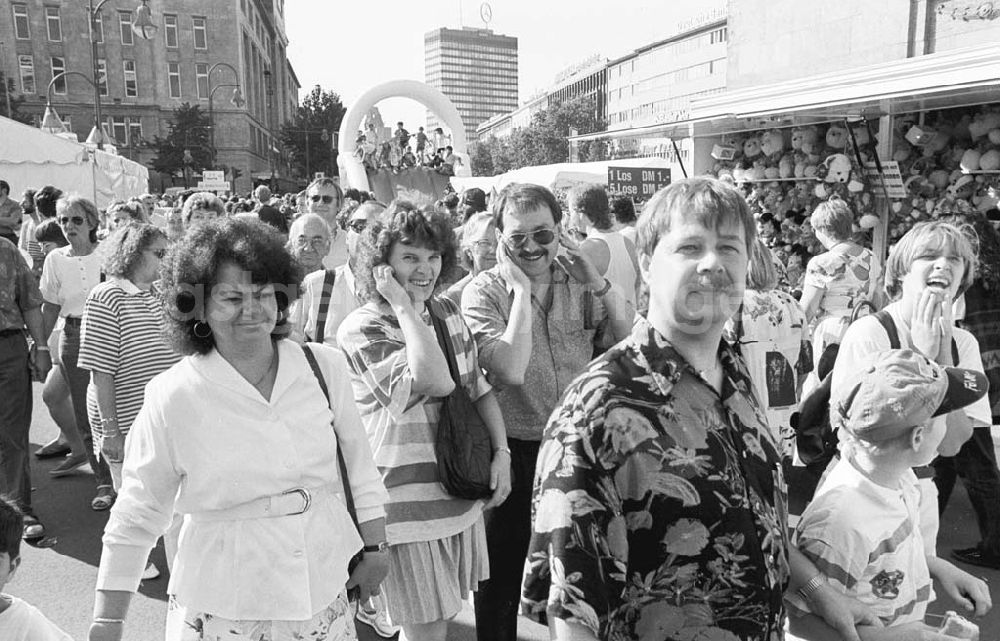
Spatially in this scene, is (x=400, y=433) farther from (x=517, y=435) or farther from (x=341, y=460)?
(x=517, y=435)

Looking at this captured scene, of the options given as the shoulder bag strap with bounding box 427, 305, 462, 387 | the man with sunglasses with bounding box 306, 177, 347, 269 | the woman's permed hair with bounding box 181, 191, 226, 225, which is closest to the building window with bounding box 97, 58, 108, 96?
the man with sunglasses with bounding box 306, 177, 347, 269

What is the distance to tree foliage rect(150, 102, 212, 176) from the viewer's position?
52.9m

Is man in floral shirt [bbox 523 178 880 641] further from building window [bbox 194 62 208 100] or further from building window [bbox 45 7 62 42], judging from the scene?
building window [bbox 45 7 62 42]

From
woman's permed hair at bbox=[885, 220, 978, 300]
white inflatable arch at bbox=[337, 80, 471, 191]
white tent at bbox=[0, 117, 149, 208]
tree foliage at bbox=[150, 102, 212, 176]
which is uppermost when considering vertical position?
tree foliage at bbox=[150, 102, 212, 176]

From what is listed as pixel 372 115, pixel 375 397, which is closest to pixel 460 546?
pixel 375 397

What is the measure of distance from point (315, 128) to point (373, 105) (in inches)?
1618

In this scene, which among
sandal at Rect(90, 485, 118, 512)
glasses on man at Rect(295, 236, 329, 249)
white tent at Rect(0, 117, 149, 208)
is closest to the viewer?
glasses on man at Rect(295, 236, 329, 249)

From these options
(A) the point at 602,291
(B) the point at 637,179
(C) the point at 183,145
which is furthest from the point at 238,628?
(C) the point at 183,145

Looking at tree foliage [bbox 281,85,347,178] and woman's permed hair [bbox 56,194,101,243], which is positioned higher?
tree foliage [bbox 281,85,347,178]

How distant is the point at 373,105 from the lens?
2484 cm

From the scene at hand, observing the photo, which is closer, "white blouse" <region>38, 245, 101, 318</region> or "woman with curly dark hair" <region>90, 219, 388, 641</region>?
"woman with curly dark hair" <region>90, 219, 388, 641</region>

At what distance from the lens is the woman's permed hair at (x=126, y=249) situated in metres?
3.68

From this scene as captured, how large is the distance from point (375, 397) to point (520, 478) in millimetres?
720

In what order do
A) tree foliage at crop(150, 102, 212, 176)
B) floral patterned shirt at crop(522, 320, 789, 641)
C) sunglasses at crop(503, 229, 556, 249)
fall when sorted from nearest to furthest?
floral patterned shirt at crop(522, 320, 789, 641) < sunglasses at crop(503, 229, 556, 249) < tree foliage at crop(150, 102, 212, 176)
